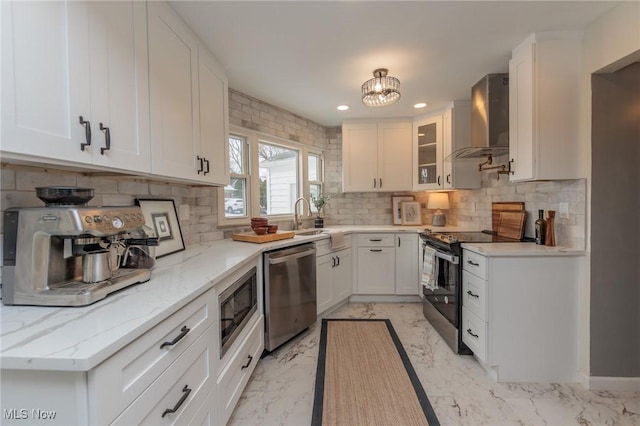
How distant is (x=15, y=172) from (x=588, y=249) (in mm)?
3159

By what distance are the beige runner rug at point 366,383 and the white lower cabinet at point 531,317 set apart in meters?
0.65

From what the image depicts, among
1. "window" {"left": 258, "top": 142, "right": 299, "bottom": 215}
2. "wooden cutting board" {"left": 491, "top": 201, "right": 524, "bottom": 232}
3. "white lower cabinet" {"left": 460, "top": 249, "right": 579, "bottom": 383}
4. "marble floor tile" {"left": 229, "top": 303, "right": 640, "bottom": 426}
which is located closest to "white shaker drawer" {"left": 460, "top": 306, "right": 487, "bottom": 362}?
"white lower cabinet" {"left": 460, "top": 249, "right": 579, "bottom": 383}

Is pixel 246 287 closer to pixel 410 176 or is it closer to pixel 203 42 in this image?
pixel 203 42

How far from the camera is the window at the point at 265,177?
3033 mm

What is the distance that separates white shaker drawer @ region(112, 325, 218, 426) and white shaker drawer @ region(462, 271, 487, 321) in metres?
1.83

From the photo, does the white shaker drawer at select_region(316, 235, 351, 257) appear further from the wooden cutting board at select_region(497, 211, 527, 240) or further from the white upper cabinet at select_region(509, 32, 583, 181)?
the white upper cabinet at select_region(509, 32, 583, 181)

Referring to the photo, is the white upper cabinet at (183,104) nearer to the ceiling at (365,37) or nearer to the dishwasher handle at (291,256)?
the ceiling at (365,37)

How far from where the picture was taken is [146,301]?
106cm

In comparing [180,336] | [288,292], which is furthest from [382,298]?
[180,336]

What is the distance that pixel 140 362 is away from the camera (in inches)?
35.0

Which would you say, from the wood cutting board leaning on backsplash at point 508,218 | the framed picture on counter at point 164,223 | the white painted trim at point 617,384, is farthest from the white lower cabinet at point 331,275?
the white painted trim at point 617,384

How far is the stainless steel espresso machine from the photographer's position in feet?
3.28

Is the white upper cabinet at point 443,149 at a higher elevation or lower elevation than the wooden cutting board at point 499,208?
higher

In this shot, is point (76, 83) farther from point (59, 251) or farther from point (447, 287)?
point (447, 287)
